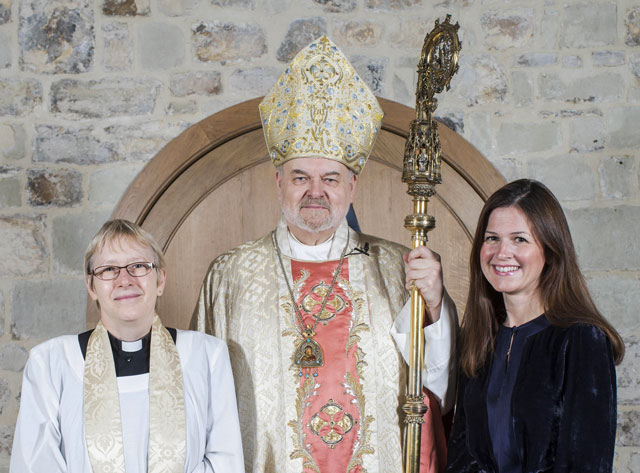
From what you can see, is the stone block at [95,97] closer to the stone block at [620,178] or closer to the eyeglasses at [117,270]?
the eyeglasses at [117,270]

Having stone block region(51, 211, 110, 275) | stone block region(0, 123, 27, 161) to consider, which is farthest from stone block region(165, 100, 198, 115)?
stone block region(0, 123, 27, 161)

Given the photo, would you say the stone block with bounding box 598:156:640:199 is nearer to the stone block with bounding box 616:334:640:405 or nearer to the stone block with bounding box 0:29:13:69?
the stone block with bounding box 616:334:640:405

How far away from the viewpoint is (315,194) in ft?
8.42

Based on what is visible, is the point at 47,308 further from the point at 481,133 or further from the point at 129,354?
the point at 481,133

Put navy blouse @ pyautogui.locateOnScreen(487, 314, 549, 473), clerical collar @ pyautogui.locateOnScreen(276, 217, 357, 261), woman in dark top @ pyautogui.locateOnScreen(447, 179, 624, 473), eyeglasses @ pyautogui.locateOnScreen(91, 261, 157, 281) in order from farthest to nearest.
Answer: clerical collar @ pyautogui.locateOnScreen(276, 217, 357, 261) → eyeglasses @ pyautogui.locateOnScreen(91, 261, 157, 281) → navy blouse @ pyautogui.locateOnScreen(487, 314, 549, 473) → woman in dark top @ pyautogui.locateOnScreen(447, 179, 624, 473)

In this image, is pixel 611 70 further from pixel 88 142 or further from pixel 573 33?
pixel 88 142

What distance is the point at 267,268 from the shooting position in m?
2.70

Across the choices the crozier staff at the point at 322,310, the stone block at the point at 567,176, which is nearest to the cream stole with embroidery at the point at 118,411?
the crozier staff at the point at 322,310

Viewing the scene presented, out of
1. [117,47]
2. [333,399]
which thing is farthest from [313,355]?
[117,47]

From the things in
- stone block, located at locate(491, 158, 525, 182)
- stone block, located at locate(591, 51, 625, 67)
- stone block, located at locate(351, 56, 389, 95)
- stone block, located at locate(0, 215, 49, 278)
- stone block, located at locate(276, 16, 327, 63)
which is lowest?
stone block, located at locate(0, 215, 49, 278)

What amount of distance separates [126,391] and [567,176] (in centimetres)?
217

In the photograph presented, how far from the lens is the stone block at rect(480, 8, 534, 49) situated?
354cm

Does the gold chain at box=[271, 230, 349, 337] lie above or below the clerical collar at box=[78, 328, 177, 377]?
above

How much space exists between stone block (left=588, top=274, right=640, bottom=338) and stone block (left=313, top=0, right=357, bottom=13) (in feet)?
4.91
